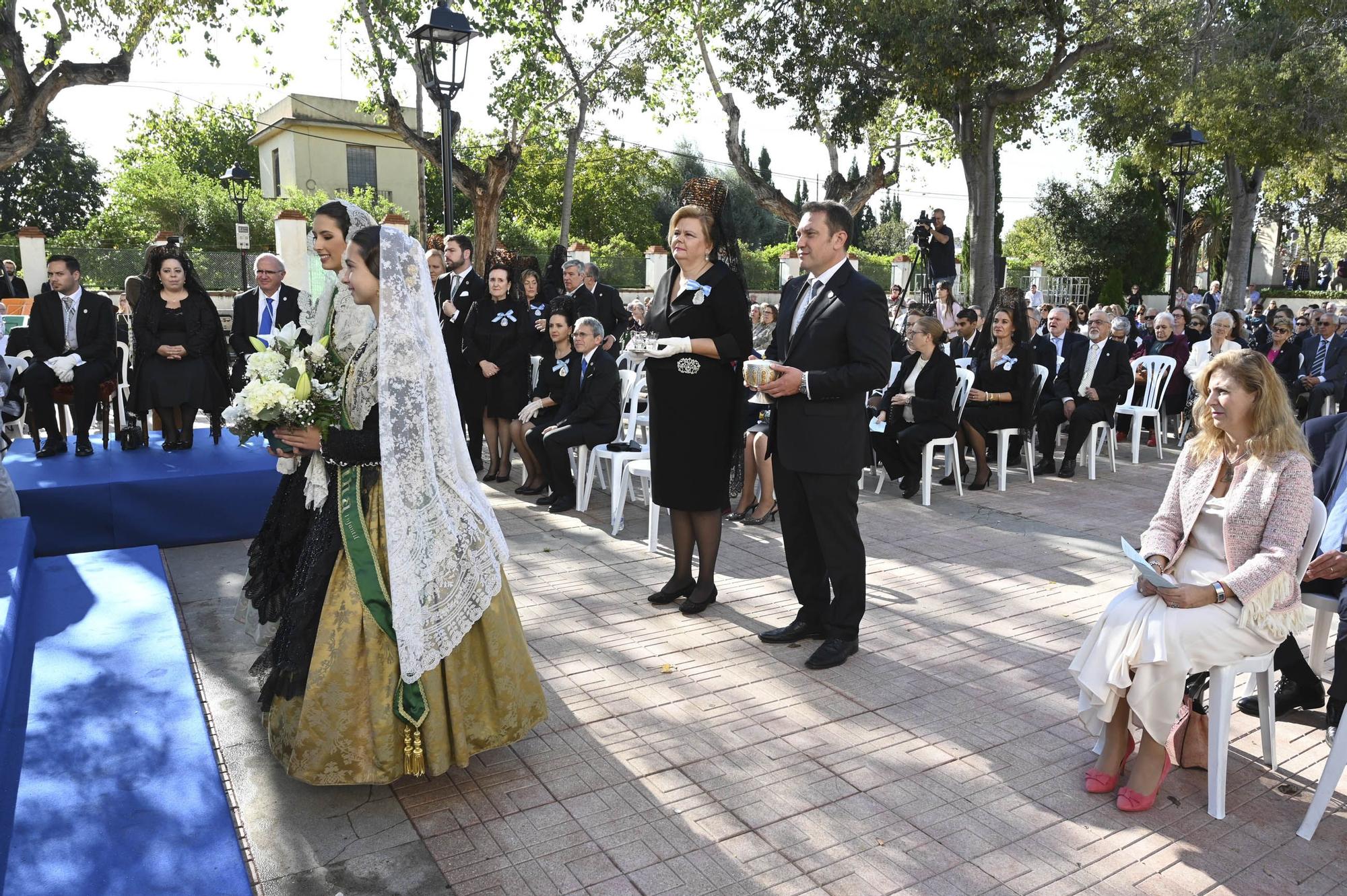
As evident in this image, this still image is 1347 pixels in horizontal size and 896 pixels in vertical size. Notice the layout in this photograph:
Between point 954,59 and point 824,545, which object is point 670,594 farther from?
point 954,59

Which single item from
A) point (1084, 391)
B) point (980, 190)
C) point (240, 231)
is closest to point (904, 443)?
point (1084, 391)

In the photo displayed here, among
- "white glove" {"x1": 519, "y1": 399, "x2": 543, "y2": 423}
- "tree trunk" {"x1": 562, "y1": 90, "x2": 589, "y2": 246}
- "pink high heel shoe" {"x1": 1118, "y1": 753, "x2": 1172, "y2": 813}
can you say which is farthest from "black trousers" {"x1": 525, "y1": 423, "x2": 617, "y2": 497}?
"tree trunk" {"x1": 562, "y1": 90, "x2": 589, "y2": 246}

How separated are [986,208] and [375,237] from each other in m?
15.1

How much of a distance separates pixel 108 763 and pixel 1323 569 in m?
4.20

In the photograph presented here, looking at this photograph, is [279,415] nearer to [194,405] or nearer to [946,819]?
[946,819]

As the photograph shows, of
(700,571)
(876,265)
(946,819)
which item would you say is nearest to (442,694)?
(946,819)

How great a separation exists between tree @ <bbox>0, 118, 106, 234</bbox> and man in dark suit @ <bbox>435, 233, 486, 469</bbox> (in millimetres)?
39878

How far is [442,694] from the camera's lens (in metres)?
3.20

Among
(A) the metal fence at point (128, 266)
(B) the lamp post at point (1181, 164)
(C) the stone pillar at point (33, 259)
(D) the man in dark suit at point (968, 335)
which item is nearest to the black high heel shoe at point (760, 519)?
(D) the man in dark suit at point (968, 335)

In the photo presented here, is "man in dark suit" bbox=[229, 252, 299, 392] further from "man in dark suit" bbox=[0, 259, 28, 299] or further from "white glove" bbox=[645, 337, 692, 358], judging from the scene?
"man in dark suit" bbox=[0, 259, 28, 299]

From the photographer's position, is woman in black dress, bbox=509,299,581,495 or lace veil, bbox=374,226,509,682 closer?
lace veil, bbox=374,226,509,682

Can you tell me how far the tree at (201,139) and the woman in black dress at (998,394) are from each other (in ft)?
132

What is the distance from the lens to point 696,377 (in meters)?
4.76

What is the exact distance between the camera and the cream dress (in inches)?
125
